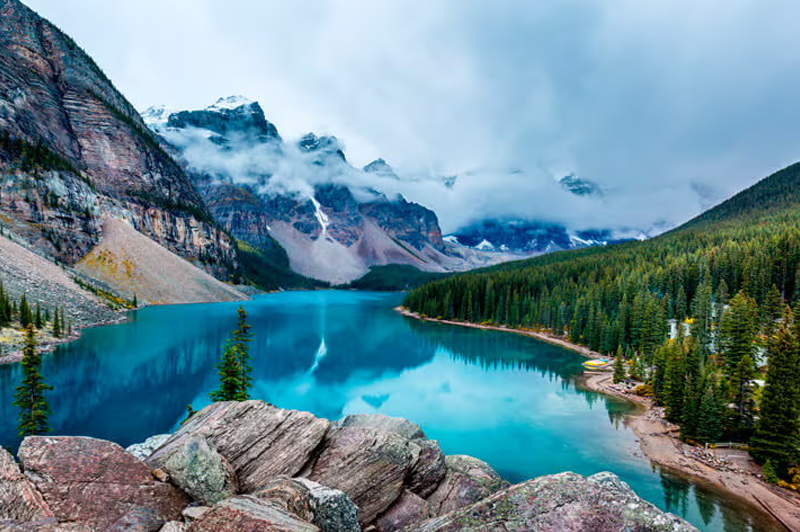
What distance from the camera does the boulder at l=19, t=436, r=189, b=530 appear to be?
709 centimetres

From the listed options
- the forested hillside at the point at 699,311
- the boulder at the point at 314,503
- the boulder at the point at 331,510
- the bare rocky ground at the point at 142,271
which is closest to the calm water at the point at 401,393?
the forested hillside at the point at 699,311

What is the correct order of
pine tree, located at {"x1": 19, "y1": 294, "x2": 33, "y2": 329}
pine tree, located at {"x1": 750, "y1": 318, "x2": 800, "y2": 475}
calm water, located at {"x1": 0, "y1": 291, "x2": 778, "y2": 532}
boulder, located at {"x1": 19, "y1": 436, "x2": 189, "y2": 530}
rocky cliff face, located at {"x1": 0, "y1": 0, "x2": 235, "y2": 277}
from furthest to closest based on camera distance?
rocky cliff face, located at {"x1": 0, "y1": 0, "x2": 235, "y2": 277}
pine tree, located at {"x1": 19, "y1": 294, "x2": 33, "y2": 329}
calm water, located at {"x1": 0, "y1": 291, "x2": 778, "y2": 532}
pine tree, located at {"x1": 750, "y1": 318, "x2": 800, "y2": 475}
boulder, located at {"x1": 19, "y1": 436, "x2": 189, "y2": 530}

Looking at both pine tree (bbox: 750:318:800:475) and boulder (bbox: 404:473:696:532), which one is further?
pine tree (bbox: 750:318:800:475)

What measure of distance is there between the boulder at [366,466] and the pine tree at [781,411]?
27.0 metres

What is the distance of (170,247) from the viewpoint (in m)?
155

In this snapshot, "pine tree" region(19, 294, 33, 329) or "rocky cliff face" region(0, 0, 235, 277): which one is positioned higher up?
"rocky cliff face" region(0, 0, 235, 277)

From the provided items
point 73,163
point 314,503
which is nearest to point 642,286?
point 314,503

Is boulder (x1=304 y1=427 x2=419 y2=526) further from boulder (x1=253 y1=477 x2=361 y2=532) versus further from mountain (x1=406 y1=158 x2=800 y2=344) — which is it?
mountain (x1=406 y1=158 x2=800 y2=344)

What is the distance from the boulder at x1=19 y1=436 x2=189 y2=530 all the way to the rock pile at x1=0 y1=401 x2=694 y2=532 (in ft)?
0.07

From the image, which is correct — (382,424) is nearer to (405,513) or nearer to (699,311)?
(405,513)

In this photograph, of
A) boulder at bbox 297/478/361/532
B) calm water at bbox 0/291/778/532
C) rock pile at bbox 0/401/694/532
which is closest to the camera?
rock pile at bbox 0/401/694/532

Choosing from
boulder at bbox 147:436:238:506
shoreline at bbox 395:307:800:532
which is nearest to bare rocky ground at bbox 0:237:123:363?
boulder at bbox 147:436:238:506

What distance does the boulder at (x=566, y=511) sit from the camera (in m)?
5.79

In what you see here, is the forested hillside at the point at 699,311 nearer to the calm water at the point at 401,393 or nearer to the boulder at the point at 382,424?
the calm water at the point at 401,393
